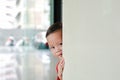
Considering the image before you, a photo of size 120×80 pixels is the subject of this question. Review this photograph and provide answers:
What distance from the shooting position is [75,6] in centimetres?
59

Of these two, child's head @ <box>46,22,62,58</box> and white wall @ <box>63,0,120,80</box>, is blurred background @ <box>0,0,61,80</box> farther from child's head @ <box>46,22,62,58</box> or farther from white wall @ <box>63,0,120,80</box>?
white wall @ <box>63,0,120,80</box>

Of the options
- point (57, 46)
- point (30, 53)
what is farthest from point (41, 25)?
point (57, 46)

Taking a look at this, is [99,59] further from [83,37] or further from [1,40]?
[1,40]

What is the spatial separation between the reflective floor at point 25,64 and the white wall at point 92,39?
2500 millimetres

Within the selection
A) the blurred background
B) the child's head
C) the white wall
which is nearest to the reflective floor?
the blurred background

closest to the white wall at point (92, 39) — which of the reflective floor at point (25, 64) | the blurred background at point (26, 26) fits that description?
the reflective floor at point (25, 64)

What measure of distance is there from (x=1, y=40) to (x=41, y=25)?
0.87 m

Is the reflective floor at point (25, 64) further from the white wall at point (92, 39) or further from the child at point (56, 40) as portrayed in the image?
the white wall at point (92, 39)

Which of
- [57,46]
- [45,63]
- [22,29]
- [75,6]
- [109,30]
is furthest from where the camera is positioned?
[22,29]

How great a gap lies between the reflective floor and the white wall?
2.50 meters

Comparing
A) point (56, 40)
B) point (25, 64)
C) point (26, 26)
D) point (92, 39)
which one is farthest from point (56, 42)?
point (26, 26)

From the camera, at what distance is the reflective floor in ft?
11.3

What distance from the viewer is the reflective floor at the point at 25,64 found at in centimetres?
345

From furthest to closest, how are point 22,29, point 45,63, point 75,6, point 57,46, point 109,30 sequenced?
point 22,29, point 45,63, point 57,46, point 75,6, point 109,30
